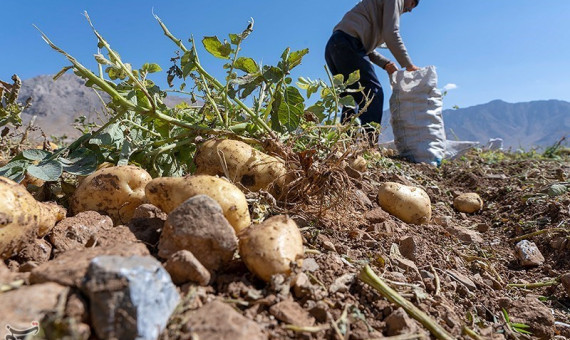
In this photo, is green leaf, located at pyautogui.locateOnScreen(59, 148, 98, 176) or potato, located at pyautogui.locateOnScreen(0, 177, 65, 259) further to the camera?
green leaf, located at pyautogui.locateOnScreen(59, 148, 98, 176)

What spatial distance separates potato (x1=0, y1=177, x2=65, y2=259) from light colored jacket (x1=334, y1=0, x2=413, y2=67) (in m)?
3.80

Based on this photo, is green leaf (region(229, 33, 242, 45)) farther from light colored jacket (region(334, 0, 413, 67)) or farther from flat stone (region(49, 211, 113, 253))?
light colored jacket (region(334, 0, 413, 67))

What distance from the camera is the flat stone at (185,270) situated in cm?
85

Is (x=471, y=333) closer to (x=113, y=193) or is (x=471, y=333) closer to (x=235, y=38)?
(x=113, y=193)

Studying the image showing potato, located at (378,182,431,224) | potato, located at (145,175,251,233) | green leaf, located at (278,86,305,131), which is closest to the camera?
potato, located at (145,175,251,233)

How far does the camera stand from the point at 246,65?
168cm

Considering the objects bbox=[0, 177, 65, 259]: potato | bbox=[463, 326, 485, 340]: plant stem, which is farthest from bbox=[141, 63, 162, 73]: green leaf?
bbox=[463, 326, 485, 340]: plant stem

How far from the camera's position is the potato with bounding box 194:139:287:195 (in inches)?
60.9

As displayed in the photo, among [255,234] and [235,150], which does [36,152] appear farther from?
[255,234]

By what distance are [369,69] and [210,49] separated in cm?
283

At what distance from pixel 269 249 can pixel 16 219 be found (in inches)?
26.5

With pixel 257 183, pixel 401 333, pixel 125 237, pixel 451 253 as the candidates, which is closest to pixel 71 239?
pixel 125 237

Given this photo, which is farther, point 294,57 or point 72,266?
point 294,57

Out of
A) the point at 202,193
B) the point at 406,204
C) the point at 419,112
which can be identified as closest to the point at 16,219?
the point at 202,193
